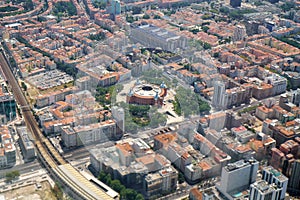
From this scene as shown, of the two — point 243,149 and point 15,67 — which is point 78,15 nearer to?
point 15,67

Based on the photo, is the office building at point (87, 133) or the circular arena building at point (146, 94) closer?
the office building at point (87, 133)

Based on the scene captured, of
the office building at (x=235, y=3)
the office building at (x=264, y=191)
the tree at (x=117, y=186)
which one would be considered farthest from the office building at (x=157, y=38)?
the office building at (x=264, y=191)

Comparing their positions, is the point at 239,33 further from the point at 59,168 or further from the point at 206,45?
the point at 59,168

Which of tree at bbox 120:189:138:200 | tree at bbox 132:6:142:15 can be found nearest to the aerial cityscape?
tree at bbox 120:189:138:200

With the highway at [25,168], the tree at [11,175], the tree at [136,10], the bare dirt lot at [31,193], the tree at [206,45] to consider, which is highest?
the tree at [136,10]

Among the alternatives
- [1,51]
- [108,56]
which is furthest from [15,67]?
[108,56]

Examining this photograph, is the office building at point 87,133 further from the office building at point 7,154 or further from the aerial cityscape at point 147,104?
the office building at point 7,154
